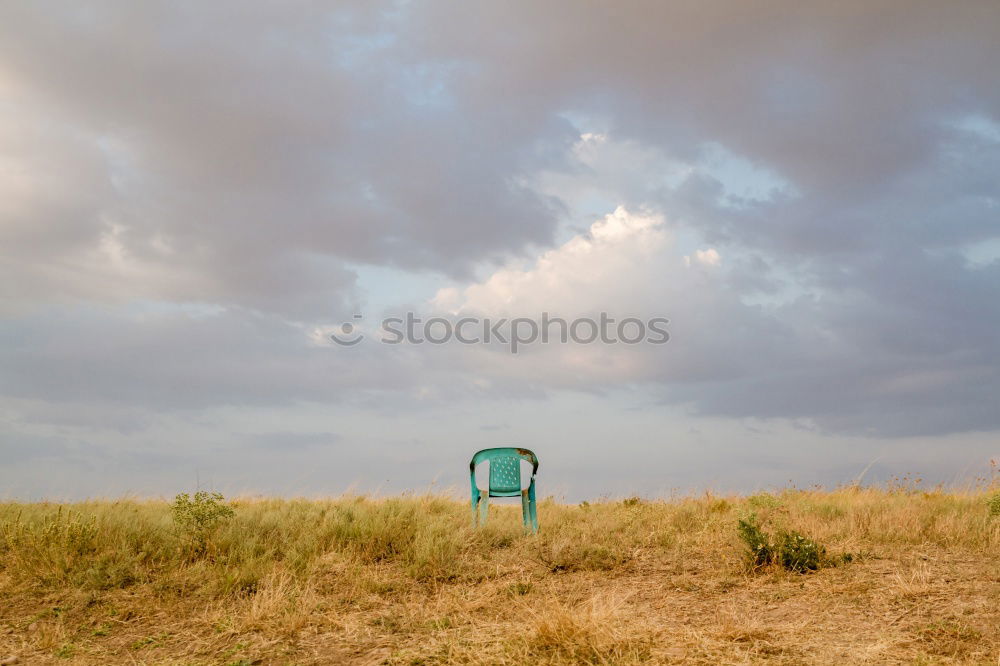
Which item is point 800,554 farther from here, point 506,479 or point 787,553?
point 506,479

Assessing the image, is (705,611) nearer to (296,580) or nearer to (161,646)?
(296,580)

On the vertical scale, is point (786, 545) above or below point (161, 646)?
above

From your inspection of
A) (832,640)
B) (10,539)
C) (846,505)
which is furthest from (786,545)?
(10,539)

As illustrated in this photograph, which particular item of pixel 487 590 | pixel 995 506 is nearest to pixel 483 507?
Answer: pixel 487 590

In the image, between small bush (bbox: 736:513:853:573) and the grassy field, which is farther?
small bush (bbox: 736:513:853:573)

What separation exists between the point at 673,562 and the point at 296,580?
14.4ft

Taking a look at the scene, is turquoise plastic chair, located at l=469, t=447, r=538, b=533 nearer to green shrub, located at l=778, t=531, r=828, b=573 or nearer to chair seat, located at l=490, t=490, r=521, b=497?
chair seat, located at l=490, t=490, r=521, b=497

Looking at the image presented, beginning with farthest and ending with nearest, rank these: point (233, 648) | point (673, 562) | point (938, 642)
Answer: point (673, 562)
point (233, 648)
point (938, 642)

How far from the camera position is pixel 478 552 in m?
8.86

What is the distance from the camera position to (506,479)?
1043cm

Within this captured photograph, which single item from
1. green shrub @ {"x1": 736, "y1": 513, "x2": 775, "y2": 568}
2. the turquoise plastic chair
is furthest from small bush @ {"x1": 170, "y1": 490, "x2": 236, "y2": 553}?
green shrub @ {"x1": 736, "y1": 513, "x2": 775, "y2": 568}

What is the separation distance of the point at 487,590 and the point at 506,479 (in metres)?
3.10

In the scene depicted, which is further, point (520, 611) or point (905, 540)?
point (905, 540)

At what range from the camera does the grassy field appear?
5488mm
